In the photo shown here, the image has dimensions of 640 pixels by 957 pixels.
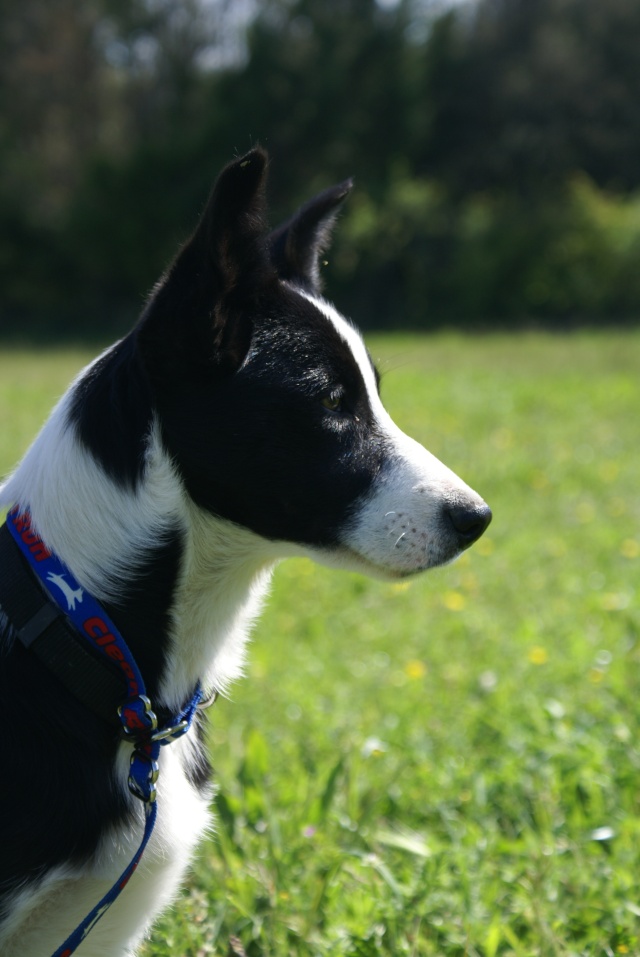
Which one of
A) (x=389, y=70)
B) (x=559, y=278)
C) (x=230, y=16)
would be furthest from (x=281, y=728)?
(x=230, y=16)

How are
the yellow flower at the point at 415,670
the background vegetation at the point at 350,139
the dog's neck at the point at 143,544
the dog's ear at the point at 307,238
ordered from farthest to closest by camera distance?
the background vegetation at the point at 350,139
the yellow flower at the point at 415,670
the dog's ear at the point at 307,238
the dog's neck at the point at 143,544

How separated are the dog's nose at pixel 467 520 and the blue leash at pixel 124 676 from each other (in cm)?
66

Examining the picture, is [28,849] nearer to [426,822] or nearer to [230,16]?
[426,822]

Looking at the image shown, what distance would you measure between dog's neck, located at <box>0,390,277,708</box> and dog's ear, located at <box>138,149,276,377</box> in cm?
17

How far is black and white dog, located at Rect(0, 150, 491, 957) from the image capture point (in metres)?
1.61

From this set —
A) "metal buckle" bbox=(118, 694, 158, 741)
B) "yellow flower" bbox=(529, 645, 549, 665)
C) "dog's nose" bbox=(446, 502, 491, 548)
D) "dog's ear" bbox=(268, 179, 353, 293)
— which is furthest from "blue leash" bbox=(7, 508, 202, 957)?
"yellow flower" bbox=(529, 645, 549, 665)

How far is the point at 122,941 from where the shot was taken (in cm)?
178

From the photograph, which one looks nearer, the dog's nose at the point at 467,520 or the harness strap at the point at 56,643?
the harness strap at the point at 56,643

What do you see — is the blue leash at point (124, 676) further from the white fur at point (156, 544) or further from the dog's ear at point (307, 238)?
the dog's ear at point (307, 238)

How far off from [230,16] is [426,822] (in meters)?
24.3

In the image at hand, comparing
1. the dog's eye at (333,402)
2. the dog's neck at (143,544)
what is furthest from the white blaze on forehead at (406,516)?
the dog's neck at (143,544)

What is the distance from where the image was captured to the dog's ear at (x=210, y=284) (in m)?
1.62

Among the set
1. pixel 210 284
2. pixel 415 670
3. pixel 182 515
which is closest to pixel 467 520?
pixel 182 515

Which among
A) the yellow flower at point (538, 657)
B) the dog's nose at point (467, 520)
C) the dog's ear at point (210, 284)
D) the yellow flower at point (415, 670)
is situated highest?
the dog's ear at point (210, 284)
